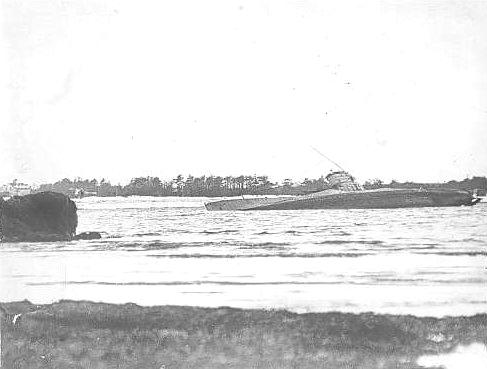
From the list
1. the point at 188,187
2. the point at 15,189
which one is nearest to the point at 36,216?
the point at 15,189

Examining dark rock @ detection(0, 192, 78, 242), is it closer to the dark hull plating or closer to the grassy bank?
the grassy bank

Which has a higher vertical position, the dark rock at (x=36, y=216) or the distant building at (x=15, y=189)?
the distant building at (x=15, y=189)

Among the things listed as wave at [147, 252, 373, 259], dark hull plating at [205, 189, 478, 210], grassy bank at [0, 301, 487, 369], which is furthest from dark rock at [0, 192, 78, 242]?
dark hull plating at [205, 189, 478, 210]

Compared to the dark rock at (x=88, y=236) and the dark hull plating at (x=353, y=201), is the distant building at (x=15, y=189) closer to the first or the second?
the dark rock at (x=88, y=236)

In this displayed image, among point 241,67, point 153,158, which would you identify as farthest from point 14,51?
point 241,67

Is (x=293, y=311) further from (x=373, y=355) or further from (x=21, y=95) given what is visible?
(x=21, y=95)

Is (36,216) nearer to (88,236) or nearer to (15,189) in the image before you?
(15,189)

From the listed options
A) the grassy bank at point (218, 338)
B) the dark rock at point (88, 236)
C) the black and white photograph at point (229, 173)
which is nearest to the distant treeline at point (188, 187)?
the black and white photograph at point (229, 173)
